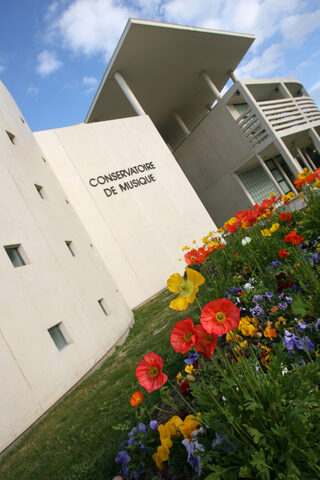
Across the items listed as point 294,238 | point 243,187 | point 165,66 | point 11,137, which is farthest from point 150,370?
point 165,66

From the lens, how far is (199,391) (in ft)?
5.91

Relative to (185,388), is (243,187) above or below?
above

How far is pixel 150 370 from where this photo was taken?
5.72ft

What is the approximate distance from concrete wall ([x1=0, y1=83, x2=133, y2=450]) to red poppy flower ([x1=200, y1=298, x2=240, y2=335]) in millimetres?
5556

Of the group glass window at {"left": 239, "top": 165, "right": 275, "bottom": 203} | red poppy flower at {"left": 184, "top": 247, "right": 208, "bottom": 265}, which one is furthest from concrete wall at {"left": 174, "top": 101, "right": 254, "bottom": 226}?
red poppy flower at {"left": 184, "top": 247, "right": 208, "bottom": 265}

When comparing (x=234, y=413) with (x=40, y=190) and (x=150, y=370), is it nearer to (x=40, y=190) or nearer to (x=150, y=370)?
(x=150, y=370)

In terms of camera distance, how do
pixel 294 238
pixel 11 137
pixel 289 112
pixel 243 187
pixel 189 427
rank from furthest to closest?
pixel 243 187 → pixel 289 112 → pixel 11 137 → pixel 294 238 → pixel 189 427

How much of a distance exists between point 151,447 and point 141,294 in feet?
37.0

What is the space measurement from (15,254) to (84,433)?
456 centimetres

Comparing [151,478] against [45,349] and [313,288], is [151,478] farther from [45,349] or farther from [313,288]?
[45,349]

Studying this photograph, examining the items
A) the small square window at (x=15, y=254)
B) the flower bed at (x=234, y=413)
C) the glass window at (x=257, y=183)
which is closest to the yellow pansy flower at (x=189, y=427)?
the flower bed at (x=234, y=413)

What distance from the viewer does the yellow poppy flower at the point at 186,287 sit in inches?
59.7

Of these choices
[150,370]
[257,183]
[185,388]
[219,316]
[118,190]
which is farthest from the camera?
[257,183]

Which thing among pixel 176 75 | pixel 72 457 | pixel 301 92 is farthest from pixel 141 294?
pixel 301 92
